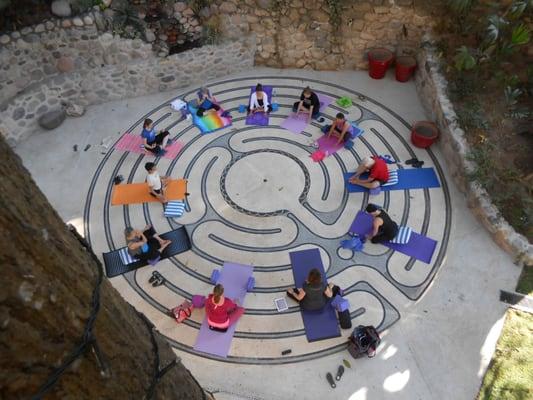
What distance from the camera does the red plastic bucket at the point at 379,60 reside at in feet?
38.3

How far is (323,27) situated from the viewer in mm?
11617

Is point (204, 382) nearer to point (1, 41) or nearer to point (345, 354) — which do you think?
point (345, 354)

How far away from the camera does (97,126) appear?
11.2 metres

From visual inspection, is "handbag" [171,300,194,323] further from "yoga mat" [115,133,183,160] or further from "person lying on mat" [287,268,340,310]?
"yoga mat" [115,133,183,160]

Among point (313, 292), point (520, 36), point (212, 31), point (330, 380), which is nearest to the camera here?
point (330, 380)

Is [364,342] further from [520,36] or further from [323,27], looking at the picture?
[323,27]

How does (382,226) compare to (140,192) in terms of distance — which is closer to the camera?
(382,226)

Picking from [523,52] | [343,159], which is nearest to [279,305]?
[343,159]

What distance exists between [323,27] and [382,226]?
5.80m

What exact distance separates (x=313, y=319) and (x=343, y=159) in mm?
4019

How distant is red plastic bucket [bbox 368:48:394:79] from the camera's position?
11.7 metres

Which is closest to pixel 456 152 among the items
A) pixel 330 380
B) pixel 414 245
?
pixel 414 245

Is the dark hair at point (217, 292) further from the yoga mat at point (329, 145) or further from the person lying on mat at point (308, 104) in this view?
the person lying on mat at point (308, 104)

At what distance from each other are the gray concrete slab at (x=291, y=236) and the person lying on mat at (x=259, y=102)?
38cm
